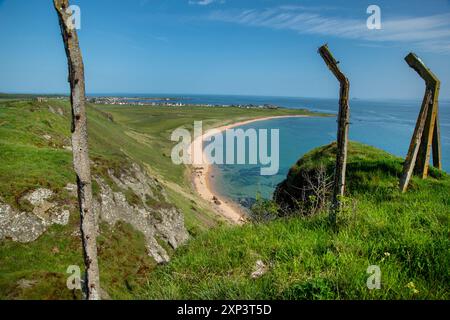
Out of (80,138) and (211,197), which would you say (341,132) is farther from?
(211,197)

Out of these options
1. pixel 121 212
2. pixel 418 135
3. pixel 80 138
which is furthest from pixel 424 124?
pixel 121 212

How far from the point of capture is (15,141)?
23.6 metres

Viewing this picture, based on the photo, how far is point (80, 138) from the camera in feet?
17.4

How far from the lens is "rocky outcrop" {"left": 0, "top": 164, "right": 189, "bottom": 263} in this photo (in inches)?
595

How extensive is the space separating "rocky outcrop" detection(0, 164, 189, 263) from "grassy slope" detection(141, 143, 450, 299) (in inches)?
330

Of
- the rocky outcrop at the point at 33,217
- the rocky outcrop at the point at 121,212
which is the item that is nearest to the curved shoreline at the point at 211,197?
the rocky outcrop at the point at 121,212

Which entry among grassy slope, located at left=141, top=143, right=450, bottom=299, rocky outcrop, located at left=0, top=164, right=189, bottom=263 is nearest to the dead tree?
grassy slope, located at left=141, top=143, right=450, bottom=299

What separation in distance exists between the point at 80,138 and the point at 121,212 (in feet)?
53.7

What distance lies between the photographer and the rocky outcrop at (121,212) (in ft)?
49.6

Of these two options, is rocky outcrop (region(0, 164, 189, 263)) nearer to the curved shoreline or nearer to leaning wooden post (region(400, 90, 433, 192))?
leaning wooden post (region(400, 90, 433, 192))

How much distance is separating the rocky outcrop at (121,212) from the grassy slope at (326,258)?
8373mm

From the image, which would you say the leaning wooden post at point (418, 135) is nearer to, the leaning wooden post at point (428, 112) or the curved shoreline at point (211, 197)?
the leaning wooden post at point (428, 112)

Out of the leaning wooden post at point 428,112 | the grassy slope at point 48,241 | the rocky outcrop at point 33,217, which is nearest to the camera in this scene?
the grassy slope at point 48,241
